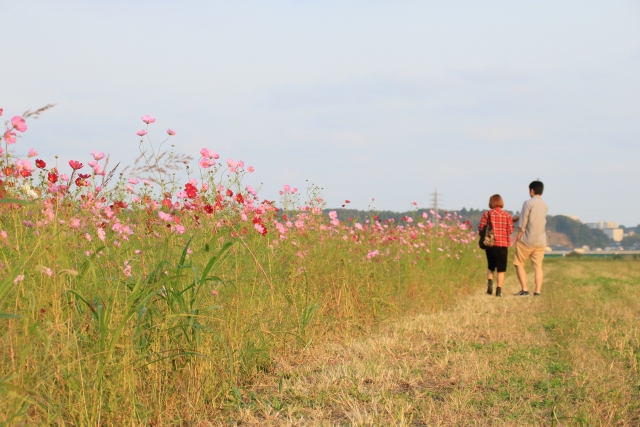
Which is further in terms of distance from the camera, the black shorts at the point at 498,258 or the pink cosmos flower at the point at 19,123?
the black shorts at the point at 498,258

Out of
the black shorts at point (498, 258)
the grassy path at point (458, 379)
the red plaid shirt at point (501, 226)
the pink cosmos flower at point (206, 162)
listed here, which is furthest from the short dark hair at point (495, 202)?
the pink cosmos flower at point (206, 162)

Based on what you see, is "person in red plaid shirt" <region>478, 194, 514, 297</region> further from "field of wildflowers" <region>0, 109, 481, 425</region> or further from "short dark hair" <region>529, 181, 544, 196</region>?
"field of wildflowers" <region>0, 109, 481, 425</region>

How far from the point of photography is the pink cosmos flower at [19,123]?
3.04 meters

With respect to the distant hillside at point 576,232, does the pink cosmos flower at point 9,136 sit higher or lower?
higher

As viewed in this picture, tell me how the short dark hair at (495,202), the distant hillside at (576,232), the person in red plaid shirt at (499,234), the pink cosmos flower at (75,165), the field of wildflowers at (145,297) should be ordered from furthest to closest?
the distant hillside at (576,232)
the short dark hair at (495,202)
the person in red plaid shirt at (499,234)
the pink cosmos flower at (75,165)
the field of wildflowers at (145,297)

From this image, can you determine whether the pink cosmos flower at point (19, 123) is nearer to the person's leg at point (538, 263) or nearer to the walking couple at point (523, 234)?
the walking couple at point (523, 234)

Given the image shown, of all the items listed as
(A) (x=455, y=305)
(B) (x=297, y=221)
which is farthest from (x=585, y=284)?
(B) (x=297, y=221)

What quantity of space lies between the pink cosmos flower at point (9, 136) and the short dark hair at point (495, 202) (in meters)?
9.12

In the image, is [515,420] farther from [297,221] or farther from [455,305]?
[455,305]

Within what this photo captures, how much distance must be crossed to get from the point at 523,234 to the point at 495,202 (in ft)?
2.45

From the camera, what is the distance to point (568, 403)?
363 cm

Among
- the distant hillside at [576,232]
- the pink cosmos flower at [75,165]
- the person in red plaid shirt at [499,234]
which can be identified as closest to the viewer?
the pink cosmos flower at [75,165]

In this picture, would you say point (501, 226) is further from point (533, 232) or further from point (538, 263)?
point (538, 263)

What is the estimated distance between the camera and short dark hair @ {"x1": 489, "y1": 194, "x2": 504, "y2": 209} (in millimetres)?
11117
